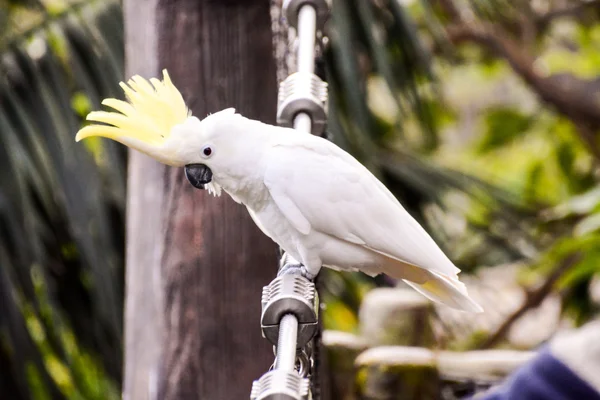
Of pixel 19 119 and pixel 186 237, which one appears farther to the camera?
pixel 19 119

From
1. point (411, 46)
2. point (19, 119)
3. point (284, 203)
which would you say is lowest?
point (284, 203)

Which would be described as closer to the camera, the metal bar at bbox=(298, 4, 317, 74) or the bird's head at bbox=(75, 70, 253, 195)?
the bird's head at bbox=(75, 70, 253, 195)

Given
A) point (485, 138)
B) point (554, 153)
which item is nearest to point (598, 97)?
point (554, 153)

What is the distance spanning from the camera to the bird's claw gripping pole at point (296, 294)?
1.00ft

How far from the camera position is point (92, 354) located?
1.10 meters

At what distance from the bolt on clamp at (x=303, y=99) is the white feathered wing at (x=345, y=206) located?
0.26 ft

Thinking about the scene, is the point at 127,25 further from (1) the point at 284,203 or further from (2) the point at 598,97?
(2) the point at 598,97

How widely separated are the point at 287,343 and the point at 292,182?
0.09 metres

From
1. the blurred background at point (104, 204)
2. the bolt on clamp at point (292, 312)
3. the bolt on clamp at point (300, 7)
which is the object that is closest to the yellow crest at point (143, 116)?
the bolt on clamp at point (292, 312)

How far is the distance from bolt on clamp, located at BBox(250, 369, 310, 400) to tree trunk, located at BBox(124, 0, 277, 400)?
1.10 ft

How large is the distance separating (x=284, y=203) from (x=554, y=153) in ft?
5.37

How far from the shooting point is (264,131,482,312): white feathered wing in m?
0.39

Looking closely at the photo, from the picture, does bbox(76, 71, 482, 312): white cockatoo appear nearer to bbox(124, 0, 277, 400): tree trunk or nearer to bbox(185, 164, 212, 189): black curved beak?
bbox(185, 164, 212, 189): black curved beak

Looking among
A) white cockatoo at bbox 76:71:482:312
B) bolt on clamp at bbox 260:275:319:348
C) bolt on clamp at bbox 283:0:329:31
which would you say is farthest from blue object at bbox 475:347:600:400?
bolt on clamp at bbox 283:0:329:31
